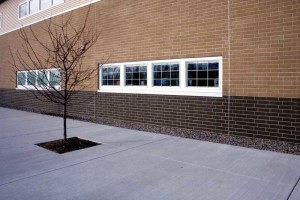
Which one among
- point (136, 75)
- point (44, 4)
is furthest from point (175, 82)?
point (44, 4)

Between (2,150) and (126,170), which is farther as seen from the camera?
(2,150)

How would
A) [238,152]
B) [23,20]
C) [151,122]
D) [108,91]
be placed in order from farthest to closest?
[23,20]
[108,91]
[151,122]
[238,152]

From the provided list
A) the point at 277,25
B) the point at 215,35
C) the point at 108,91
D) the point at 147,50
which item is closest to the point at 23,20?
the point at 108,91

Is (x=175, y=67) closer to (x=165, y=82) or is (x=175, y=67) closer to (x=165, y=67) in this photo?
(x=165, y=67)

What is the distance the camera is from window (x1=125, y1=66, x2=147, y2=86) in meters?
10.0

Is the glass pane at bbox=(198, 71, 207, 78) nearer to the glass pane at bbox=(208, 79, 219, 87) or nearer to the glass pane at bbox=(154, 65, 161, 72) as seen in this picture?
the glass pane at bbox=(208, 79, 219, 87)

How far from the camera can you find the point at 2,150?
21.4ft

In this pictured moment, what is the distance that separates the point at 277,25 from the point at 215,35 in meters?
1.64

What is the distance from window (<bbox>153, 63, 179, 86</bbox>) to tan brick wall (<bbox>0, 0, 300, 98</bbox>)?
35 cm

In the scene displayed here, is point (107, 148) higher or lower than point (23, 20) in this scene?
lower

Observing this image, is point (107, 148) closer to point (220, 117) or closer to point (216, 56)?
point (220, 117)

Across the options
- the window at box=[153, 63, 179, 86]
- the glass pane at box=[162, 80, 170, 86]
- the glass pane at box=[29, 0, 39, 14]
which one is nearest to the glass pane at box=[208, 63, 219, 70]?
the window at box=[153, 63, 179, 86]

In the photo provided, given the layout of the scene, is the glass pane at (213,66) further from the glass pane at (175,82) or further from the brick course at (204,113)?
the glass pane at (175,82)

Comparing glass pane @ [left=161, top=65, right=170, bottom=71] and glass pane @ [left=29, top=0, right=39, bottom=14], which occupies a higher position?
glass pane @ [left=29, top=0, right=39, bottom=14]
